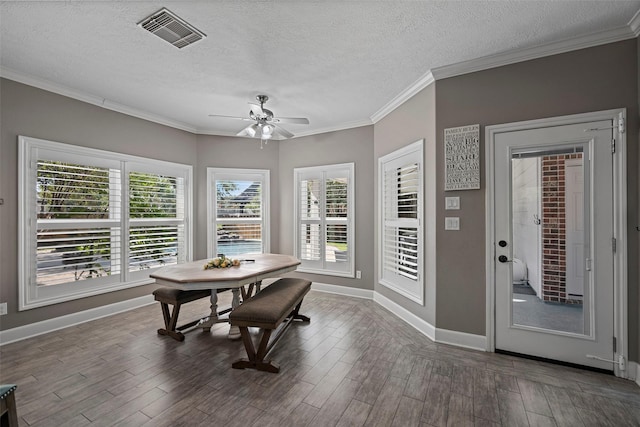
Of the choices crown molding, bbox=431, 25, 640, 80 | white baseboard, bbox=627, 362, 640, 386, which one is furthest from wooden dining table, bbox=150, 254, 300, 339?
white baseboard, bbox=627, 362, 640, 386

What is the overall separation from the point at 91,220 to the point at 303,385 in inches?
129

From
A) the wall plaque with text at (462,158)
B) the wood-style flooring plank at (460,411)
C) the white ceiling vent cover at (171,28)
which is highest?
the white ceiling vent cover at (171,28)

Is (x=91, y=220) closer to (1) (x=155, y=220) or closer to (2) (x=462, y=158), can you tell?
A: (1) (x=155, y=220)

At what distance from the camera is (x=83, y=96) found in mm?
3463

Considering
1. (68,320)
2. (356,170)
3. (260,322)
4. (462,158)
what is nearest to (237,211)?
(356,170)

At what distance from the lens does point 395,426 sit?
5.81 ft

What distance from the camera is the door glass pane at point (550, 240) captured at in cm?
243

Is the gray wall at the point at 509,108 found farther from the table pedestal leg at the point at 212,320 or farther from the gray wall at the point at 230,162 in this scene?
the gray wall at the point at 230,162

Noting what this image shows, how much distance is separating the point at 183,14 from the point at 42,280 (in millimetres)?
3186

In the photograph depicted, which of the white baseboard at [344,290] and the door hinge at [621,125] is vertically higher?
the door hinge at [621,125]

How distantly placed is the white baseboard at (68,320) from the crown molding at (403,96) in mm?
4257

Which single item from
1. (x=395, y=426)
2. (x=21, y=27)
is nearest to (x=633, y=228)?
(x=395, y=426)

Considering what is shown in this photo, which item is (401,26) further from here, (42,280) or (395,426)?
(42,280)

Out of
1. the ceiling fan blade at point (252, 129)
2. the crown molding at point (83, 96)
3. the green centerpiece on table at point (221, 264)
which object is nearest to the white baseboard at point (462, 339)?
the green centerpiece on table at point (221, 264)
